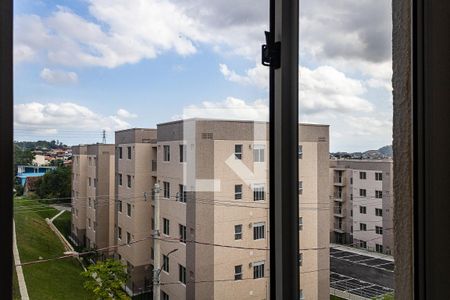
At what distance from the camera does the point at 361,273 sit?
127cm

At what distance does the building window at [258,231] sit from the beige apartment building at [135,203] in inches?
13.3

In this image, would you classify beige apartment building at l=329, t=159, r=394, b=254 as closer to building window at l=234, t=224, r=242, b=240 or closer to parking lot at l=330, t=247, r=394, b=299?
parking lot at l=330, t=247, r=394, b=299

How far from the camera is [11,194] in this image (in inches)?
33.4

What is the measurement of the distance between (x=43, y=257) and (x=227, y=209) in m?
0.54

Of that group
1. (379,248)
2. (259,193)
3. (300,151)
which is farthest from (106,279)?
(379,248)

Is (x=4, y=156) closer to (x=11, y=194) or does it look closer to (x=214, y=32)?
(x=11, y=194)

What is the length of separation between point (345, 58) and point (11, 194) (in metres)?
1.04

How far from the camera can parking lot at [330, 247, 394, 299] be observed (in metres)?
1.17

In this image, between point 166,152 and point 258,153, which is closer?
point 166,152

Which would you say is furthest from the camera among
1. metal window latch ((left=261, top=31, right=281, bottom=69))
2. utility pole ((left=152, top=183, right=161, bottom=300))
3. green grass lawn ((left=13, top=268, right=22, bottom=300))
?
metal window latch ((left=261, top=31, right=281, bottom=69))

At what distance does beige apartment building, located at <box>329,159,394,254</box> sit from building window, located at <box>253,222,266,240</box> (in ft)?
0.82

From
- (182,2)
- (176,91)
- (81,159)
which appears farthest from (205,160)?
(182,2)

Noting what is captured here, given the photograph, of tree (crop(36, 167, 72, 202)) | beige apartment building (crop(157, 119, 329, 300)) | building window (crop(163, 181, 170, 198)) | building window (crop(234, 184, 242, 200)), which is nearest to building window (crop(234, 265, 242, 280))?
beige apartment building (crop(157, 119, 329, 300))

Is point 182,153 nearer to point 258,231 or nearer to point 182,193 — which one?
point 182,193
